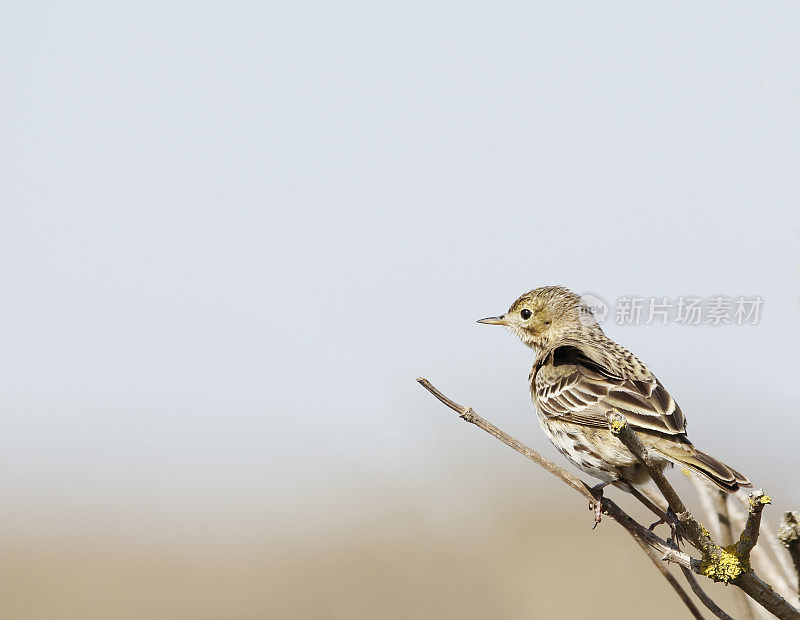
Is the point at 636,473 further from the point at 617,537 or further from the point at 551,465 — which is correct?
the point at 617,537

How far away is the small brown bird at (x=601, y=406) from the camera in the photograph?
4.64 m

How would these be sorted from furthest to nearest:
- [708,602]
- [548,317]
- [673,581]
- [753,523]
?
[548,317] < [673,581] < [708,602] < [753,523]

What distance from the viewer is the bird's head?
696 cm

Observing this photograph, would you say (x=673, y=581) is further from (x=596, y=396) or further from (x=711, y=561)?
(x=596, y=396)

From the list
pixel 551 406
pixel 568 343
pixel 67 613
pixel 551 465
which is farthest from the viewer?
pixel 67 613

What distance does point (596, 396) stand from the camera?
5.48m

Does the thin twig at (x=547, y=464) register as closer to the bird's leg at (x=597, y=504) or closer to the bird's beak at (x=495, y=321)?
the bird's leg at (x=597, y=504)

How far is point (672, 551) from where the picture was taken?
3.36 metres

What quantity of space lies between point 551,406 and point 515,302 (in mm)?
1686

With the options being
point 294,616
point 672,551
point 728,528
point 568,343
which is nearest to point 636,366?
point 568,343

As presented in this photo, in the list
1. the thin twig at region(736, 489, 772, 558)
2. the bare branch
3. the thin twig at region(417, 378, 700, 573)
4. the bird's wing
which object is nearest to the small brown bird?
the bird's wing

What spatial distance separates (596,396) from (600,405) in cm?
10

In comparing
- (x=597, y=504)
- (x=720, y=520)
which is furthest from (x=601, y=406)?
(x=720, y=520)

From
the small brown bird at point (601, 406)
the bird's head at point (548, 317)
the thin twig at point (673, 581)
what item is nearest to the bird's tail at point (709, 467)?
the small brown bird at point (601, 406)
